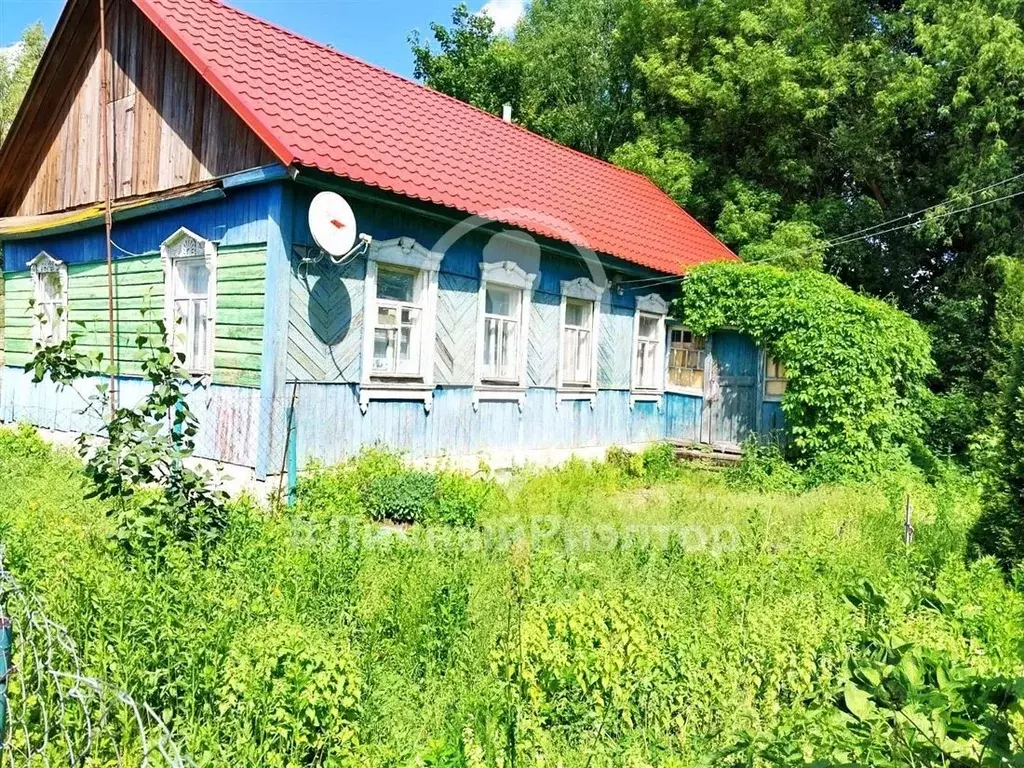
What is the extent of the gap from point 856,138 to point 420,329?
42.4 ft

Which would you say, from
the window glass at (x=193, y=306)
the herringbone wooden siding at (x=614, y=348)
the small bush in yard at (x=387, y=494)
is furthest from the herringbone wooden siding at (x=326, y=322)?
the herringbone wooden siding at (x=614, y=348)

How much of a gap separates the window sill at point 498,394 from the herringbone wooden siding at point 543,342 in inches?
11.2

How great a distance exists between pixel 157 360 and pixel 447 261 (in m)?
4.82

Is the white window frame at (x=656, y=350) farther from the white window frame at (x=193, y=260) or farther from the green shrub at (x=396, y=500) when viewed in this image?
the white window frame at (x=193, y=260)

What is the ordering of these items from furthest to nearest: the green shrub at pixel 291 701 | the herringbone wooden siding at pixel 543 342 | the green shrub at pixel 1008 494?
the herringbone wooden siding at pixel 543 342, the green shrub at pixel 1008 494, the green shrub at pixel 291 701

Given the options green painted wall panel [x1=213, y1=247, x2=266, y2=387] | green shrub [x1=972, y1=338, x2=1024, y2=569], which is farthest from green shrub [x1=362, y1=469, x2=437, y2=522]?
green shrub [x1=972, y1=338, x2=1024, y2=569]

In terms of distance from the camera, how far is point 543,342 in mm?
10617

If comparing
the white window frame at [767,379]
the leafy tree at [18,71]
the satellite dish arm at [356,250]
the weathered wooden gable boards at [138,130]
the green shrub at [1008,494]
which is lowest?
the green shrub at [1008,494]

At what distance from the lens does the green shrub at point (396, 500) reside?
7.57 meters

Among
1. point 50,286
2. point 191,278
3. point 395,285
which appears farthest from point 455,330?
point 50,286

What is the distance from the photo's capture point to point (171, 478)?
488 centimetres

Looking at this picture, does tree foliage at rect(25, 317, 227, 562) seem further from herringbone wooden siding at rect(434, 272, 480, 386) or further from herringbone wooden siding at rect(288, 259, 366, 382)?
herringbone wooden siding at rect(434, 272, 480, 386)

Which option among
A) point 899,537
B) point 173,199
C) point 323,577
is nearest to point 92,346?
point 173,199

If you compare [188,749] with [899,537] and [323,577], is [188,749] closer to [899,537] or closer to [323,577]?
[323,577]
